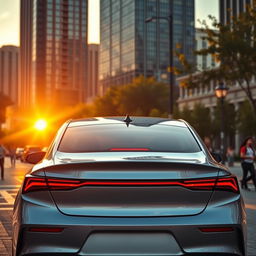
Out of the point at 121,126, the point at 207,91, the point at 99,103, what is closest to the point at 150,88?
the point at 99,103

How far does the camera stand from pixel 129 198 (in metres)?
3.89

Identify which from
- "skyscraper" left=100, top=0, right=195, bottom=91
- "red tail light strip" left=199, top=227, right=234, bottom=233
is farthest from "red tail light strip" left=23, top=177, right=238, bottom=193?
"skyscraper" left=100, top=0, right=195, bottom=91

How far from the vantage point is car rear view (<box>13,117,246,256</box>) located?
12.6 feet

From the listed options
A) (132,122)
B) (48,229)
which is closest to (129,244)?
(48,229)

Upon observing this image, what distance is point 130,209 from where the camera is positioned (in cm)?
388

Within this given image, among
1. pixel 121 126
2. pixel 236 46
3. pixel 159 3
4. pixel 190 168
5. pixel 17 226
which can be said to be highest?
pixel 159 3

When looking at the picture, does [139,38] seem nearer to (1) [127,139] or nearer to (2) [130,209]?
(1) [127,139]

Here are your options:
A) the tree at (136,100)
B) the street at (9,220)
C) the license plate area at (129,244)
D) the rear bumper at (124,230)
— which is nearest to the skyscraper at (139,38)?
the tree at (136,100)

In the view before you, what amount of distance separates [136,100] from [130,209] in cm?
7339

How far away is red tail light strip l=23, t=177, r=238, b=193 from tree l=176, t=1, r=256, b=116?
60.2 ft

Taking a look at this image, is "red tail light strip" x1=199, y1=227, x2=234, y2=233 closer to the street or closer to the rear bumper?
the rear bumper

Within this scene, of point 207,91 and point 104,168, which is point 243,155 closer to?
point 104,168

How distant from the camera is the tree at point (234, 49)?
21812 millimetres

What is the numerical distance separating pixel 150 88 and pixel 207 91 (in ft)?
47.0
